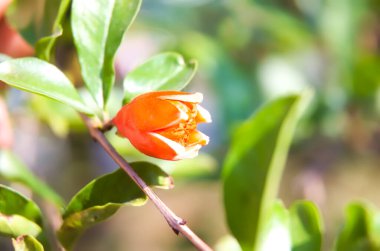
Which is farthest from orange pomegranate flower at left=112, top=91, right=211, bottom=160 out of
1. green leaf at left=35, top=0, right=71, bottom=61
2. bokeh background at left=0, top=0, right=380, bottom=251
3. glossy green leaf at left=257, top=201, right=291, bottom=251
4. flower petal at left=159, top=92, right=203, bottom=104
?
bokeh background at left=0, top=0, right=380, bottom=251

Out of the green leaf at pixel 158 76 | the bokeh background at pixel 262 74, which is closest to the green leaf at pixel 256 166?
the green leaf at pixel 158 76

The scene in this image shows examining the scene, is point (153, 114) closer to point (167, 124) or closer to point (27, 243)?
point (167, 124)

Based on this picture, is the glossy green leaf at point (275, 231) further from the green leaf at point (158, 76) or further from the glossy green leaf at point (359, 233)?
the green leaf at point (158, 76)

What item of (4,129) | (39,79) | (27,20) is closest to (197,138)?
(39,79)

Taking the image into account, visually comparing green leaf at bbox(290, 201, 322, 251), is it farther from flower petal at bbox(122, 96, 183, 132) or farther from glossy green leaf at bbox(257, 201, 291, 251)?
flower petal at bbox(122, 96, 183, 132)

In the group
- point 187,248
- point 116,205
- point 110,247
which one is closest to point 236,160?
point 116,205

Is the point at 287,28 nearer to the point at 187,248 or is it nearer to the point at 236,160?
the point at 187,248
